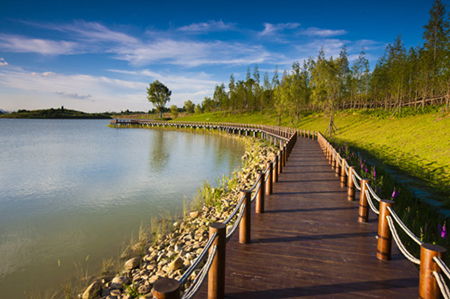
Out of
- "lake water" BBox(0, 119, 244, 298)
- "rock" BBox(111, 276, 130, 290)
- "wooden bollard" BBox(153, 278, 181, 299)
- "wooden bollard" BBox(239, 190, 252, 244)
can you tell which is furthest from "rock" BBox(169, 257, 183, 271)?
"wooden bollard" BBox(153, 278, 181, 299)

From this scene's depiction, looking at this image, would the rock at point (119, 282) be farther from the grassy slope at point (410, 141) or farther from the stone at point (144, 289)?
the grassy slope at point (410, 141)

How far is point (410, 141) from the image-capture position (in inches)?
910

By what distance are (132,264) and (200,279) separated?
5661 millimetres

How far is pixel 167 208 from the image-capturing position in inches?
550

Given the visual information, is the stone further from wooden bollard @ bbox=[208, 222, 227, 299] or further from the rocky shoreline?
wooden bollard @ bbox=[208, 222, 227, 299]

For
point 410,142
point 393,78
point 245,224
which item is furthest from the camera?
point 393,78

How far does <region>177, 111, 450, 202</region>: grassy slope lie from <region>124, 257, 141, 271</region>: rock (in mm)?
13293

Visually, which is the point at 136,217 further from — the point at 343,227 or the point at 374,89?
the point at 374,89

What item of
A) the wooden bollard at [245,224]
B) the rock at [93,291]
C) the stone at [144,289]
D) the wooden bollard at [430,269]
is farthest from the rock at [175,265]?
the wooden bollard at [430,269]

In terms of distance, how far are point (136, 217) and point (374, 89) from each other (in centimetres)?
5905

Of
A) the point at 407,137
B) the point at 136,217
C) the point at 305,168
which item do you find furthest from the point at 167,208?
the point at 407,137

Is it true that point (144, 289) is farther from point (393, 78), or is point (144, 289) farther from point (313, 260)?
point (393, 78)

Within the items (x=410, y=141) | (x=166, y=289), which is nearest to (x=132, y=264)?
(x=166, y=289)

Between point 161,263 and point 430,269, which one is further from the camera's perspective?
point 161,263
